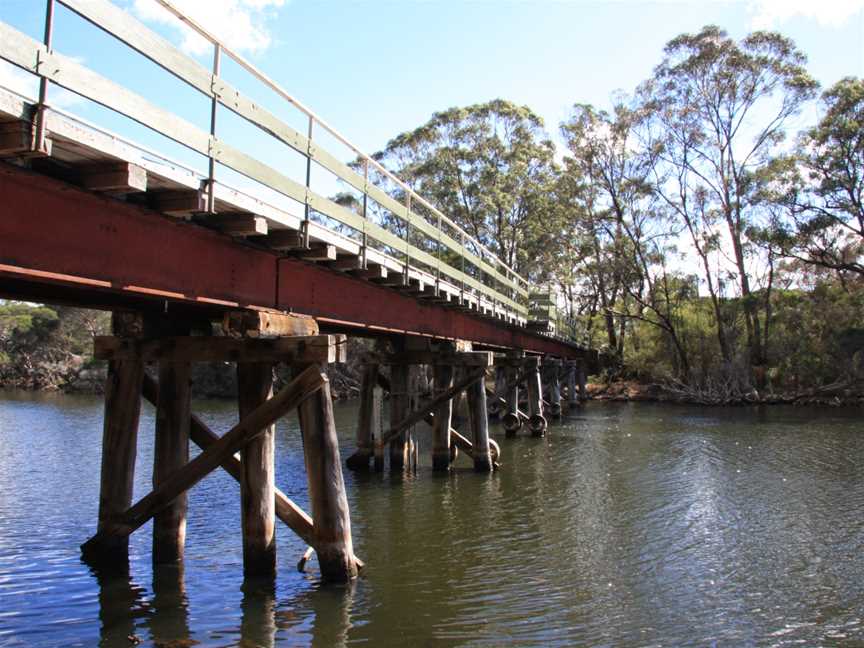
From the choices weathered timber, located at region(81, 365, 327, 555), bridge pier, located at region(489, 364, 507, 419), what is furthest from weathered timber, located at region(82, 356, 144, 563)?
bridge pier, located at region(489, 364, 507, 419)

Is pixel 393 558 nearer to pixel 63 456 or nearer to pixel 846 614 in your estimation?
pixel 846 614

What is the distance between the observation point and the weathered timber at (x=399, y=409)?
569 inches

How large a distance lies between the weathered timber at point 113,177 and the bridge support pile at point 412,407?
31.0 ft

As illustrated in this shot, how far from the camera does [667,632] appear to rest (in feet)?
20.9

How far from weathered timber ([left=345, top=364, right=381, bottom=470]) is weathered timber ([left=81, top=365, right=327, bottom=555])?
7536 mm

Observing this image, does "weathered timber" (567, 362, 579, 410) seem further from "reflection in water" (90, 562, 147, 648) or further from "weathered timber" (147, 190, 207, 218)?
"weathered timber" (147, 190, 207, 218)

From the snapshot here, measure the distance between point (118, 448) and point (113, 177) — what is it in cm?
356

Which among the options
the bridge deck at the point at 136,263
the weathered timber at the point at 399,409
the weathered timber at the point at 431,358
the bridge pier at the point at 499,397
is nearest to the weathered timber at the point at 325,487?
the bridge deck at the point at 136,263

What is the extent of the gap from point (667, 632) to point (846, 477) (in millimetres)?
10282

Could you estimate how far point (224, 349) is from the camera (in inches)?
284

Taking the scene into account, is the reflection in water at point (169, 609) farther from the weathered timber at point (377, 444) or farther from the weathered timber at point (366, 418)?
the weathered timber at point (366, 418)

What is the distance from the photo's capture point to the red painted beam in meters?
4.56

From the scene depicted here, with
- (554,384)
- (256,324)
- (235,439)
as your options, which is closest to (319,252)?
(256,324)

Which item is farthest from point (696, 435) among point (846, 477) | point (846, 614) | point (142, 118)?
point (142, 118)
